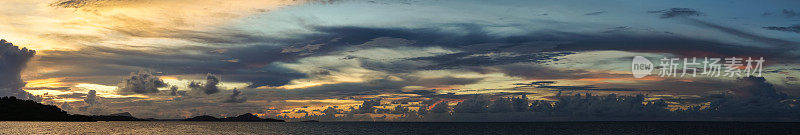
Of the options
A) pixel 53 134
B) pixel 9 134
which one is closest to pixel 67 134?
pixel 53 134

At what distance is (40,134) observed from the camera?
18138 cm

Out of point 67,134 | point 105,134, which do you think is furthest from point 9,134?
point 105,134

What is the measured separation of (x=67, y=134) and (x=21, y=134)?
12.9 metres

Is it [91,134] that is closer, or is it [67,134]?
[67,134]

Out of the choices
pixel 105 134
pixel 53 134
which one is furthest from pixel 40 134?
Result: pixel 105 134

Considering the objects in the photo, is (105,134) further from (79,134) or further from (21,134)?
(21,134)

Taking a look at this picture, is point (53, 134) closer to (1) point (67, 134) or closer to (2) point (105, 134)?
(1) point (67, 134)

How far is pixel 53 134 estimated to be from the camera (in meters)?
180

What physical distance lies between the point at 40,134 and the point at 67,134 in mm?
8935

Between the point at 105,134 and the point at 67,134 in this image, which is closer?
the point at 67,134

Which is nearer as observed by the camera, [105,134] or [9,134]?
[9,134]

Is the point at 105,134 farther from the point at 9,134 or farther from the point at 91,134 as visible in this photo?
the point at 9,134

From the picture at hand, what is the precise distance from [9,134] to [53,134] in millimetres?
11830

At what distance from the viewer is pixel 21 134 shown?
176625 mm
